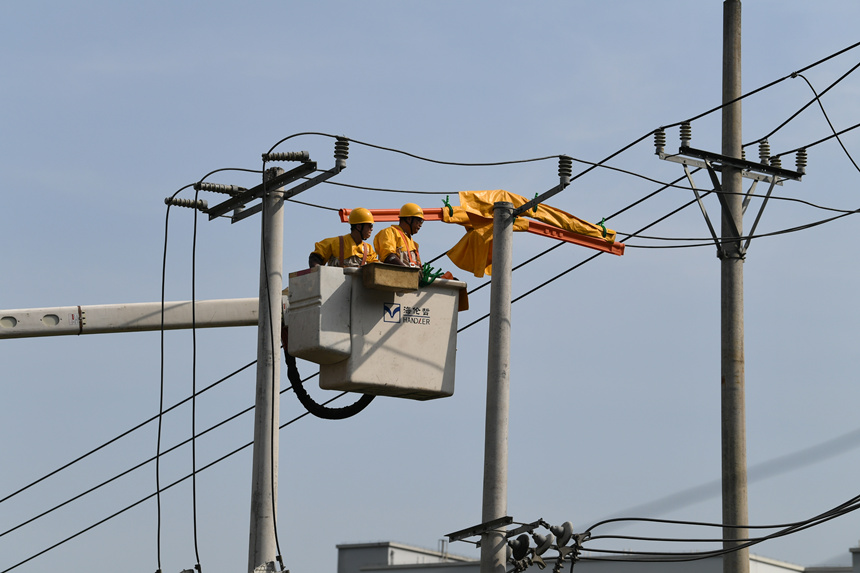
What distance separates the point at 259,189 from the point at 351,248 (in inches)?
37.1

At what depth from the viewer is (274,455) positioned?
34.5ft

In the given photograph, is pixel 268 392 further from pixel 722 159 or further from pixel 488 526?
pixel 722 159

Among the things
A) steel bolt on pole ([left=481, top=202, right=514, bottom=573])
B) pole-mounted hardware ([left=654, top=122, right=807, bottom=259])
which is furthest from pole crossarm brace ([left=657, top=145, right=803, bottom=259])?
steel bolt on pole ([left=481, top=202, right=514, bottom=573])

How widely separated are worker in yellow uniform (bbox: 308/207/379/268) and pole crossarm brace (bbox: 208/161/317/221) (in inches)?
20.9

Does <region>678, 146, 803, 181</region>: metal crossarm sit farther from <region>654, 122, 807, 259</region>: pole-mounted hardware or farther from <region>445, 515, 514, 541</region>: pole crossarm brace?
<region>445, 515, 514, 541</region>: pole crossarm brace

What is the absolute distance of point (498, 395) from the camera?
33.0ft

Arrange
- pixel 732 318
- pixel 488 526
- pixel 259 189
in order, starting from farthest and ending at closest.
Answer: pixel 732 318 → pixel 259 189 → pixel 488 526

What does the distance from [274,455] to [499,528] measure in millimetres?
1915

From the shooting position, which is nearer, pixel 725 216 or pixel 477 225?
pixel 477 225

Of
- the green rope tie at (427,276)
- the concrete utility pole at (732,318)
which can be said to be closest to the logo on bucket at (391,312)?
the green rope tie at (427,276)

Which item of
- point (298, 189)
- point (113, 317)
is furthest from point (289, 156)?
point (113, 317)

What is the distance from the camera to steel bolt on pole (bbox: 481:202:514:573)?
32.2 feet

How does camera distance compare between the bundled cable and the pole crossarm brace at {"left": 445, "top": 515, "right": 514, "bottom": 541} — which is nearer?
the pole crossarm brace at {"left": 445, "top": 515, "right": 514, "bottom": 541}

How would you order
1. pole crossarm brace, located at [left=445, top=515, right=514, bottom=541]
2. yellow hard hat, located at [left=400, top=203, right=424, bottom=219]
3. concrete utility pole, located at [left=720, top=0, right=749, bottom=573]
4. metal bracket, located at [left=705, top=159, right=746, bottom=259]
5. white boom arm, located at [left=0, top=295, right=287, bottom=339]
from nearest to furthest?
pole crossarm brace, located at [left=445, top=515, right=514, bottom=541], yellow hard hat, located at [left=400, top=203, right=424, bottom=219], concrete utility pole, located at [left=720, top=0, right=749, bottom=573], metal bracket, located at [left=705, top=159, right=746, bottom=259], white boom arm, located at [left=0, top=295, right=287, bottom=339]
